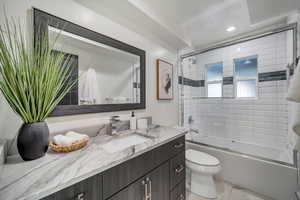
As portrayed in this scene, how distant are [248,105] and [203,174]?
158 cm

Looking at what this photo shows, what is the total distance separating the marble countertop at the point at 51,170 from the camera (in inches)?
17.6

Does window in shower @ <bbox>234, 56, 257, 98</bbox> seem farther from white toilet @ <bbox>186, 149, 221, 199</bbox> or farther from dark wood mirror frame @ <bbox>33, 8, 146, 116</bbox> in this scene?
dark wood mirror frame @ <bbox>33, 8, 146, 116</bbox>

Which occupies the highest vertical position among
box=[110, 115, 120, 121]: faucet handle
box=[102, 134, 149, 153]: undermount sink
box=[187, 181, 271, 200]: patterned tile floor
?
box=[110, 115, 120, 121]: faucet handle

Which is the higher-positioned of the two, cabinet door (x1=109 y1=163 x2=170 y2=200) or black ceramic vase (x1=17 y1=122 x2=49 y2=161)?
black ceramic vase (x1=17 y1=122 x2=49 y2=161)

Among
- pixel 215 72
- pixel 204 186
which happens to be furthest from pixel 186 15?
pixel 204 186

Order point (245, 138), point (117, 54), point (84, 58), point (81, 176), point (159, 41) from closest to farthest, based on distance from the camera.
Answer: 1. point (81, 176)
2. point (84, 58)
3. point (117, 54)
4. point (159, 41)
5. point (245, 138)

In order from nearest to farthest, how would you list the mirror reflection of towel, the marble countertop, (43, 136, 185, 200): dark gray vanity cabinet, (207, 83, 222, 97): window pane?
the marble countertop → (43, 136, 185, 200): dark gray vanity cabinet → the mirror reflection of towel → (207, 83, 222, 97): window pane

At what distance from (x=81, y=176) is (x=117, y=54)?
1.15 meters

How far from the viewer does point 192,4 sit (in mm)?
1437

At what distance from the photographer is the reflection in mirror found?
100 cm

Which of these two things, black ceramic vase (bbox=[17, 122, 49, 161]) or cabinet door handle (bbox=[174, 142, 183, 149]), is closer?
black ceramic vase (bbox=[17, 122, 49, 161])

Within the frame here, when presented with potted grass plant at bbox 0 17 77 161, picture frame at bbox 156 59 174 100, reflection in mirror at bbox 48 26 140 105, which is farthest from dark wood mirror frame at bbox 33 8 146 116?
picture frame at bbox 156 59 174 100

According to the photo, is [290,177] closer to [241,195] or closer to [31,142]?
[241,195]

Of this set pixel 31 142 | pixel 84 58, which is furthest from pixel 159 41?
pixel 31 142
